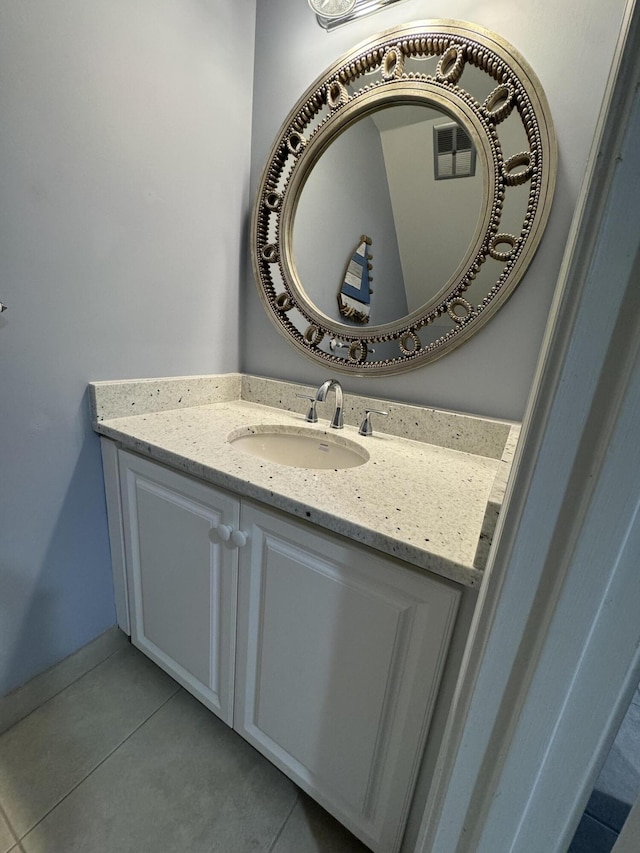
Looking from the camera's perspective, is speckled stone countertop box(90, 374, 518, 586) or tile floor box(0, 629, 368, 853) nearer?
speckled stone countertop box(90, 374, 518, 586)

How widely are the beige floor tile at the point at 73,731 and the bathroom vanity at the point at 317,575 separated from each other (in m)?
0.15

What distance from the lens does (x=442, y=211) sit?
93 centimetres

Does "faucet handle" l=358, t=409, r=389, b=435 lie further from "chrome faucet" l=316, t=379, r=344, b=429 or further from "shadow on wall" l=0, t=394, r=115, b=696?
"shadow on wall" l=0, t=394, r=115, b=696

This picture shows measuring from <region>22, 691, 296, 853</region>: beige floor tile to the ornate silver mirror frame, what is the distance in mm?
1136

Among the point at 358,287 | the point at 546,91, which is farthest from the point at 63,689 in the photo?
the point at 546,91

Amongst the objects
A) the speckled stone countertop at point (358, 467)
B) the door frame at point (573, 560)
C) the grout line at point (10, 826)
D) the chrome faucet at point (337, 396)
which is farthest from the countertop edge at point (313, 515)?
the grout line at point (10, 826)

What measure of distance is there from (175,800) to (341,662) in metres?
0.62

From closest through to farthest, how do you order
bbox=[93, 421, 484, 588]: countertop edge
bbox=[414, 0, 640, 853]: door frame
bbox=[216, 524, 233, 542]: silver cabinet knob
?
bbox=[414, 0, 640, 853]: door frame → bbox=[93, 421, 484, 588]: countertop edge → bbox=[216, 524, 233, 542]: silver cabinet knob

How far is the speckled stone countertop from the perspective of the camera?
55 cm

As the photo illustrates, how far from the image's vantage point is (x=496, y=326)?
912mm

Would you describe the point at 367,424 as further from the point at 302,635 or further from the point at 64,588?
the point at 64,588

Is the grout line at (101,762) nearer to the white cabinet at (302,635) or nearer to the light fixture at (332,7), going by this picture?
the white cabinet at (302,635)

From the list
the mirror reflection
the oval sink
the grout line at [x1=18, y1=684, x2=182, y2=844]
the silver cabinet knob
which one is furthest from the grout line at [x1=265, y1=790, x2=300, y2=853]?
the mirror reflection

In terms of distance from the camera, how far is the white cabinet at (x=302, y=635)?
585 mm
